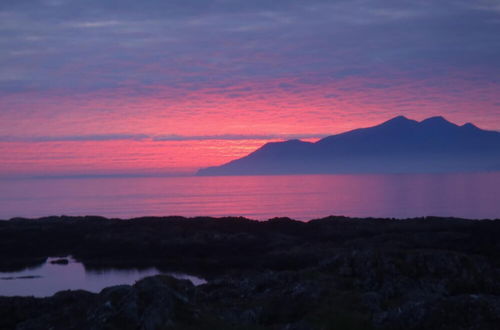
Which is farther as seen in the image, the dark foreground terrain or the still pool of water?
the still pool of water

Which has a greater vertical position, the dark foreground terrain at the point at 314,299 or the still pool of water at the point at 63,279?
the dark foreground terrain at the point at 314,299

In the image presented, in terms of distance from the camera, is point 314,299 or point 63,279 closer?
point 314,299

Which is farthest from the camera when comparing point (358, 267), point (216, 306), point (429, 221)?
point (429, 221)

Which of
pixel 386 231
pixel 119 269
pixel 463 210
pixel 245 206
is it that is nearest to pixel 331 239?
pixel 386 231

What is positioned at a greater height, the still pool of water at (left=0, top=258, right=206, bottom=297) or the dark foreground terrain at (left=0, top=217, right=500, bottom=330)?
the dark foreground terrain at (left=0, top=217, right=500, bottom=330)

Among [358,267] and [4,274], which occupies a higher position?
[358,267]

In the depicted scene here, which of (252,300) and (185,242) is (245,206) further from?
(252,300)

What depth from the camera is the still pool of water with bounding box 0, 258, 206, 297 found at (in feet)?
114

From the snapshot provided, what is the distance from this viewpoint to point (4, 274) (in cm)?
3959

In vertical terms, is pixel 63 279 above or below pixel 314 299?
below

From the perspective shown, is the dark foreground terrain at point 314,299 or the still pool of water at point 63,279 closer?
the dark foreground terrain at point 314,299

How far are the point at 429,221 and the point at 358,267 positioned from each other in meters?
39.9

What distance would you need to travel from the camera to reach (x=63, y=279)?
37875mm

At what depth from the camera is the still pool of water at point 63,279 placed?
3475 centimetres
